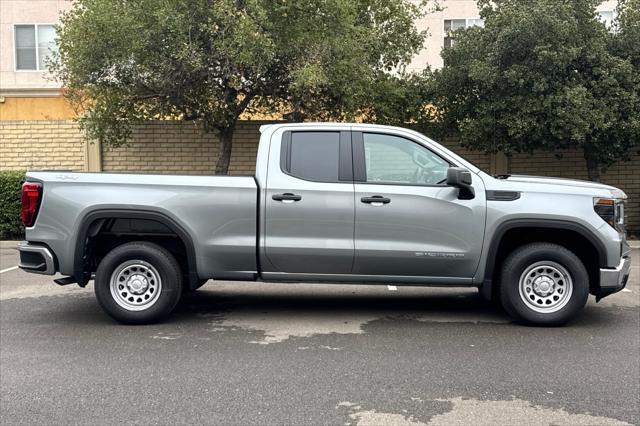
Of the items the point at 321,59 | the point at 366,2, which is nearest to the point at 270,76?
the point at 321,59

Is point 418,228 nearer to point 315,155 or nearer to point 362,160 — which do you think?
point 362,160

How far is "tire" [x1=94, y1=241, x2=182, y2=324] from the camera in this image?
6.16 meters

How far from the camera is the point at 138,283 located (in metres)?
6.25

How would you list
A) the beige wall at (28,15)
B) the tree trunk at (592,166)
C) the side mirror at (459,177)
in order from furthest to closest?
the beige wall at (28,15) < the tree trunk at (592,166) < the side mirror at (459,177)

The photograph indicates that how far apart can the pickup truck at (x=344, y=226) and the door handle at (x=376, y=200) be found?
1 cm

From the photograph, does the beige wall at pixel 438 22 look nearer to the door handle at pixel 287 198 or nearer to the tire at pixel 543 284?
the tire at pixel 543 284

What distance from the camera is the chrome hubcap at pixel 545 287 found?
6113mm

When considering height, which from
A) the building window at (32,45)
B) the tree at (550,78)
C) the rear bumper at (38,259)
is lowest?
the rear bumper at (38,259)

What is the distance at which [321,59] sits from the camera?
11914 millimetres

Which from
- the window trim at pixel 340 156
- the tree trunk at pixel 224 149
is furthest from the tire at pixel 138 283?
the tree trunk at pixel 224 149

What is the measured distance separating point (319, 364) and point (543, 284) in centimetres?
259

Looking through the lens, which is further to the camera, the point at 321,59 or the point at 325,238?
the point at 321,59

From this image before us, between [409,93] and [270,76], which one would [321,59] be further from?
[409,93]

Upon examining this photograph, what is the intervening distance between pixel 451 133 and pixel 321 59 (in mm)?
5065
